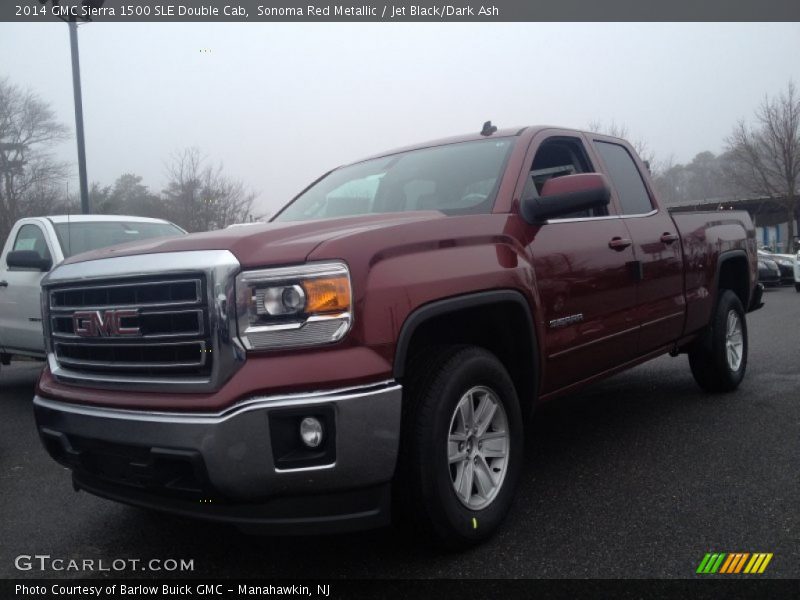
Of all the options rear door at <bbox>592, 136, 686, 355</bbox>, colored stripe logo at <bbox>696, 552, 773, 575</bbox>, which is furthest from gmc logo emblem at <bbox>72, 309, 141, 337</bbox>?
rear door at <bbox>592, 136, 686, 355</bbox>

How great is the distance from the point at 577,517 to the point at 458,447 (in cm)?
78

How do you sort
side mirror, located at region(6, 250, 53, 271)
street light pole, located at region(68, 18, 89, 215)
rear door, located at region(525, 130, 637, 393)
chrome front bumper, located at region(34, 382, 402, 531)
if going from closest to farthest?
1. chrome front bumper, located at region(34, 382, 402, 531)
2. rear door, located at region(525, 130, 637, 393)
3. side mirror, located at region(6, 250, 53, 271)
4. street light pole, located at region(68, 18, 89, 215)

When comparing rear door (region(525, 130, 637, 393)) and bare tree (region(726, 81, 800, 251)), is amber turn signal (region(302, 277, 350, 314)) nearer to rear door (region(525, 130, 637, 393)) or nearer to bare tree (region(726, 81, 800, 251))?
rear door (region(525, 130, 637, 393))

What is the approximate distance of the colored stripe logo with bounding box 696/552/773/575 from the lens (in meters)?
2.72

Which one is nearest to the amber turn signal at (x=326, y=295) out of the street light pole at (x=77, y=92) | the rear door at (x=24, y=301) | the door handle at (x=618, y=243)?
the door handle at (x=618, y=243)

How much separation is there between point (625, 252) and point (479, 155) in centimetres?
104

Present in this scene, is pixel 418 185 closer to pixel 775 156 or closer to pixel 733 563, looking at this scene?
pixel 733 563

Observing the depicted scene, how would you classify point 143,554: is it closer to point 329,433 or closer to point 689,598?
point 329,433

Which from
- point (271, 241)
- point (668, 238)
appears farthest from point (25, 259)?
point (668, 238)

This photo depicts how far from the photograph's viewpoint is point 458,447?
296 centimetres

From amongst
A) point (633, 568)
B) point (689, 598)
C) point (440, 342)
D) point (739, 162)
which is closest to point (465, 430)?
point (440, 342)

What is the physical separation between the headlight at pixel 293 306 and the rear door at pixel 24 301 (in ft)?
15.4

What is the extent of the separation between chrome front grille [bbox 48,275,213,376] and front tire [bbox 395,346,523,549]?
2.74ft

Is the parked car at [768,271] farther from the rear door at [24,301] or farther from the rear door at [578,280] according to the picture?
the rear door at [24,301]
